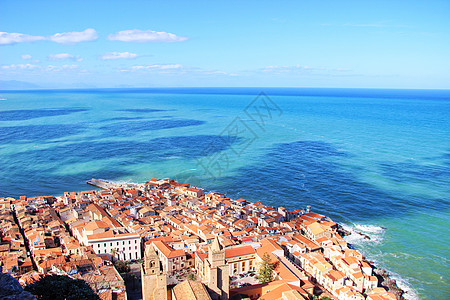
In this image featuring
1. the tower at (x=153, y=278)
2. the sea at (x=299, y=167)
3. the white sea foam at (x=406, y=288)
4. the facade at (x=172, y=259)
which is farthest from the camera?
the sea at (x=299, y=167)

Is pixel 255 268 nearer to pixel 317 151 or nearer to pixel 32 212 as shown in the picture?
pixel 32 212

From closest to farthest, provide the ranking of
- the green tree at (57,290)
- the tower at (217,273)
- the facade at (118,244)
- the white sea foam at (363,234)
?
the green tree at (57,290), the tower at (217,273), the facade at (118,244), the white sea foam at (363,234)

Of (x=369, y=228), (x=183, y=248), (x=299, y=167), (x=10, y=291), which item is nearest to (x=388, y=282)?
(x=369, y=228)

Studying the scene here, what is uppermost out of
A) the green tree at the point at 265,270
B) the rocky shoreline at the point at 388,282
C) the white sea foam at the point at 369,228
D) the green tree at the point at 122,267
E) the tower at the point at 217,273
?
the tower at the point at 217,273

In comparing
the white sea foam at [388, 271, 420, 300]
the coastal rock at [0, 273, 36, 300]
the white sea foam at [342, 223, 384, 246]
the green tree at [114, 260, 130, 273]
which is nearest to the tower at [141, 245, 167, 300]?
the green tree at [114, 260, 130, 273]

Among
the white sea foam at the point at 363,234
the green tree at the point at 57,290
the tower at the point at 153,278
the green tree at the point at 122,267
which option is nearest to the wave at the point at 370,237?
the white sea foam at the point at 363,234

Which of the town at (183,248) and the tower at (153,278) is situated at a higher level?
the tower at (153,278)

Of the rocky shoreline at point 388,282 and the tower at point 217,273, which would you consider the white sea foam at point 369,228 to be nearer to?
the rocky shoreline at point 388,282

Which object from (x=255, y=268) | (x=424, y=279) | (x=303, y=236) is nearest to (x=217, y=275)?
(x=255, y=268)
